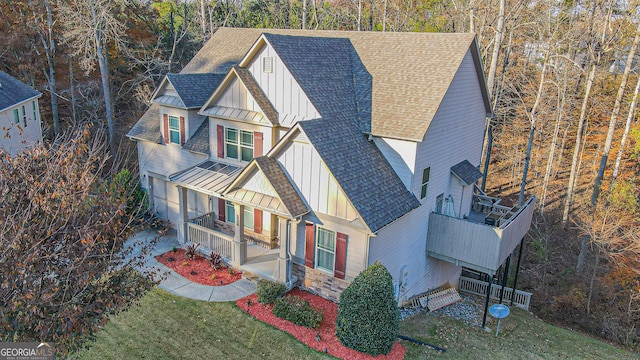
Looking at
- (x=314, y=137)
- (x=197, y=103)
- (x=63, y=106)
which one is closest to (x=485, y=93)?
(x=314, y=137)

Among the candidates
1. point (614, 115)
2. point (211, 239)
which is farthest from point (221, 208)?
point (614, 115)

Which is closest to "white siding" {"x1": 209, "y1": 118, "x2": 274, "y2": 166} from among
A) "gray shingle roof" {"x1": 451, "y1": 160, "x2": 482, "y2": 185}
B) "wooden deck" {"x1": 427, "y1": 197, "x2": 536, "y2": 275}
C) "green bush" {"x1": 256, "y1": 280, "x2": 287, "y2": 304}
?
"green bush" {"x1": 256, "y1": 280, "x2": 287, "y2": 304}

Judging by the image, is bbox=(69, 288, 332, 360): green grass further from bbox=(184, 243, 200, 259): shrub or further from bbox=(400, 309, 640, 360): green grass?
bbox=(400, 309, 640, 360): green grass

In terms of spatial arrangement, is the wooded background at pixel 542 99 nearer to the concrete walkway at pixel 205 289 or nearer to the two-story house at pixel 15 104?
the two-story house at pixel 15 104

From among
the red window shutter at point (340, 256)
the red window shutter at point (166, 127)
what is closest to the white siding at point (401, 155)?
the red window shutter at point (340, 256)

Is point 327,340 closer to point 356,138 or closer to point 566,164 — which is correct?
point 356,138

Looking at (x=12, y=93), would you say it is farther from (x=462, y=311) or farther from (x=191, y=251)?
(x=462, y=311)
